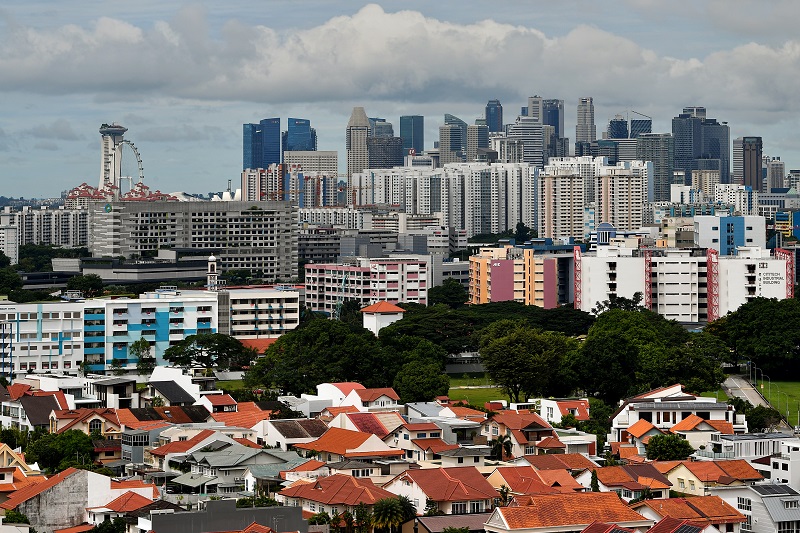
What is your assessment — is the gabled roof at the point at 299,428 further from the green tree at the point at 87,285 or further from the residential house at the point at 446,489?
the green tree at the point at 87,285

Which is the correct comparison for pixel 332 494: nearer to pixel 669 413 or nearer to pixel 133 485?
pixel 133 485

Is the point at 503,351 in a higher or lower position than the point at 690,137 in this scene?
lower

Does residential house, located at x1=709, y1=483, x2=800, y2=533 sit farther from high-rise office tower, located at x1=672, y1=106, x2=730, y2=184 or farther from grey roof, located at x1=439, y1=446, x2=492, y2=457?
high-rise office tower, located at x1=672, y1=106, x2=730, y2=184

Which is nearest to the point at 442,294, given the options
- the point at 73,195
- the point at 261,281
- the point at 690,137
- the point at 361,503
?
the point at 261,281

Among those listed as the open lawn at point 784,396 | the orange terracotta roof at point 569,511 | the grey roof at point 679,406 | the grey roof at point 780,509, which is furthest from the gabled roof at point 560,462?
the open lawn at point 784,396

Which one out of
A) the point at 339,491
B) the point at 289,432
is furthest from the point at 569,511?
the point at 289,432

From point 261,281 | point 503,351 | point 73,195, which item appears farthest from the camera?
point 73,195

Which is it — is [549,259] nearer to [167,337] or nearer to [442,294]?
[442,294]
